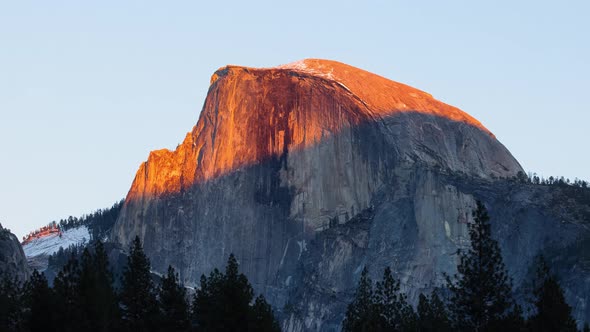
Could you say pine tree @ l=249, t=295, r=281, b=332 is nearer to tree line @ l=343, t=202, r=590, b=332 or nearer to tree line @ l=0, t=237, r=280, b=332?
tree line @ l=0, t=237, r=280, b=332

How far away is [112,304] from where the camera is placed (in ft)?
488

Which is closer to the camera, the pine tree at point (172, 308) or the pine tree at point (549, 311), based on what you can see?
the pine tree at point (549, 311)

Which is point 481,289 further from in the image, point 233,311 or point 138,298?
point 138,298

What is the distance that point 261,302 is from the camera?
6590 inches

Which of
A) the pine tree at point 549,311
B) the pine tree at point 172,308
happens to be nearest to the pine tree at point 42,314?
the pine tree at point 172,308

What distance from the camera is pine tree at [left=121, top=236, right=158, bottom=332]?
152 meters

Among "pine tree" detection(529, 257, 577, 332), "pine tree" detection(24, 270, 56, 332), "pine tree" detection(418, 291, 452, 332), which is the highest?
"pine tree" detection(24, 270, 56, 332)

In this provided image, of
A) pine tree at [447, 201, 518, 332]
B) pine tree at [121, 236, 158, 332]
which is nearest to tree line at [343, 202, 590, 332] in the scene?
pine tree at [447, 201, 518, 332]

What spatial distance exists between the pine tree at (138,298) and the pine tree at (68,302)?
5156 mm

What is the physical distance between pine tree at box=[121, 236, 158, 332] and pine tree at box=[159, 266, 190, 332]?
1.21m

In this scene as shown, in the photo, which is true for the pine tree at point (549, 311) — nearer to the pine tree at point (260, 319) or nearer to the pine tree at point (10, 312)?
the pine tree at point (260, 319)

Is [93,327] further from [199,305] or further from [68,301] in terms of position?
[199,305]

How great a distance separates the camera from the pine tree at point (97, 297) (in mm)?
144375

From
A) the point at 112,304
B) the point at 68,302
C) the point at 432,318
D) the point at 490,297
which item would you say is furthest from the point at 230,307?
the point at 490,297
